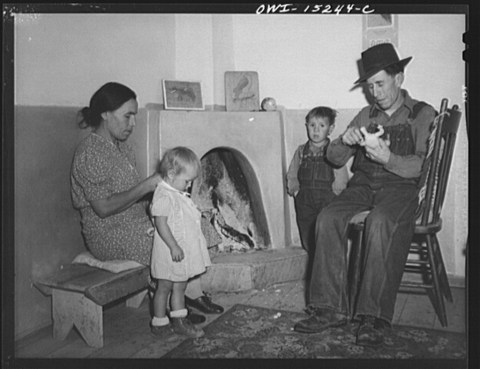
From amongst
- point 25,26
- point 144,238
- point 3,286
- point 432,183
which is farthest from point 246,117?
point 3,286

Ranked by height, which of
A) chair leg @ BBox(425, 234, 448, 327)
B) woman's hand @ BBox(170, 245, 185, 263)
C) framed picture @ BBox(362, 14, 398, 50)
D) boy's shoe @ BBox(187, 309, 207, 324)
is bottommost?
boy's shoe @ BBox(187, 309, 207, 324)

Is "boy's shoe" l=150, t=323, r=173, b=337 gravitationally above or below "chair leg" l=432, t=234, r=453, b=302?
below

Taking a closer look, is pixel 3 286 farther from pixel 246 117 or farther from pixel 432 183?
pixel 432 183

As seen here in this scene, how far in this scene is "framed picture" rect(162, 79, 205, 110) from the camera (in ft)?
5.85

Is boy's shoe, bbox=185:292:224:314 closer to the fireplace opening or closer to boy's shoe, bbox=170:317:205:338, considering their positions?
boy's shoe, bbox=170:317:205:338

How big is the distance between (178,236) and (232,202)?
30 centimetres

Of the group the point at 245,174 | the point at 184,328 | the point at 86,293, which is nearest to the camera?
the point at 86,293

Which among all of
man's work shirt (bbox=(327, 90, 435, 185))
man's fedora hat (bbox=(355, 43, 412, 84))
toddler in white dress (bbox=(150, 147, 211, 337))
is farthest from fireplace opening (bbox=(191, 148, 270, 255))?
man's fedora hat (bbox=(355, 43, 412, 84))

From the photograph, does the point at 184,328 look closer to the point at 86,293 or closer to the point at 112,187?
the point at 86,293

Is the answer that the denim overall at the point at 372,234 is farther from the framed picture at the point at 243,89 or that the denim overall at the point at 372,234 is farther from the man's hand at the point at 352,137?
the framed picture at the point at 243,89

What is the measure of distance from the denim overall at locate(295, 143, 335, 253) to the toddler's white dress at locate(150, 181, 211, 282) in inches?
14.7

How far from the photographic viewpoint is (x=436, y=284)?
5.57 ft

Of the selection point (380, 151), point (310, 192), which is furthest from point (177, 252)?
point (380, 151)

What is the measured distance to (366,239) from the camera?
1.66 meters
